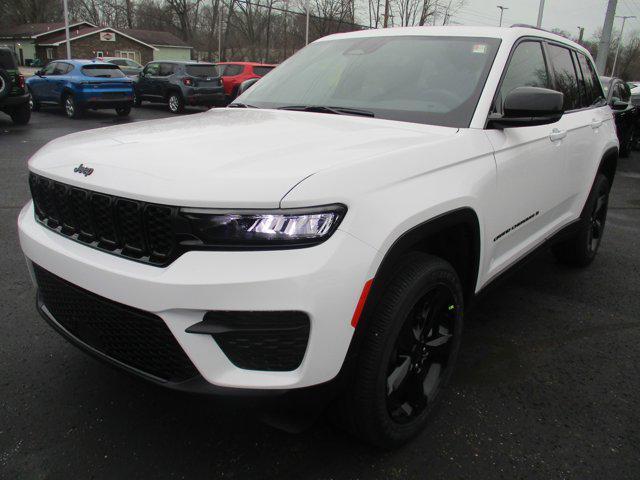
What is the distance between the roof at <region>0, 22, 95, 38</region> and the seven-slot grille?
5986 cm

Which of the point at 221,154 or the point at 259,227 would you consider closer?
the point at 259,227

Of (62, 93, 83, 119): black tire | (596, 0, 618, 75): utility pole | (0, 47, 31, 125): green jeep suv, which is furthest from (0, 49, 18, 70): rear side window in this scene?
(596, 0, 618, 75): utility pole

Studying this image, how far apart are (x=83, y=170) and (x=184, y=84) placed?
1615cm

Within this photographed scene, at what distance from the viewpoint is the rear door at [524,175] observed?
2684 mm

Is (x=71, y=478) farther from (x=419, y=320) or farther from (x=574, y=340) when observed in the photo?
(x=574, y=340)

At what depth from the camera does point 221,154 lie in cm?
199

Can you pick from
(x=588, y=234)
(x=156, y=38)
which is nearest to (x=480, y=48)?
(x=588, y=234)

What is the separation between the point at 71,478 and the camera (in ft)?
6.90

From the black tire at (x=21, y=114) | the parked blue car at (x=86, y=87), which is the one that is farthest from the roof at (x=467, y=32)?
the parked blue car at (x=86, y=87)

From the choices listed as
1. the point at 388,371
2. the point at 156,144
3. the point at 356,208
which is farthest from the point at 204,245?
the point at 388,371

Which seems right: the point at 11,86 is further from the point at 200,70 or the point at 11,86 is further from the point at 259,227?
the point at 259,227

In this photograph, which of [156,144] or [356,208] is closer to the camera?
[356,208]

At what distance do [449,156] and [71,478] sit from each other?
6.54 feet

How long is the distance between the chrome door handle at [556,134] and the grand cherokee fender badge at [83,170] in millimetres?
2529
